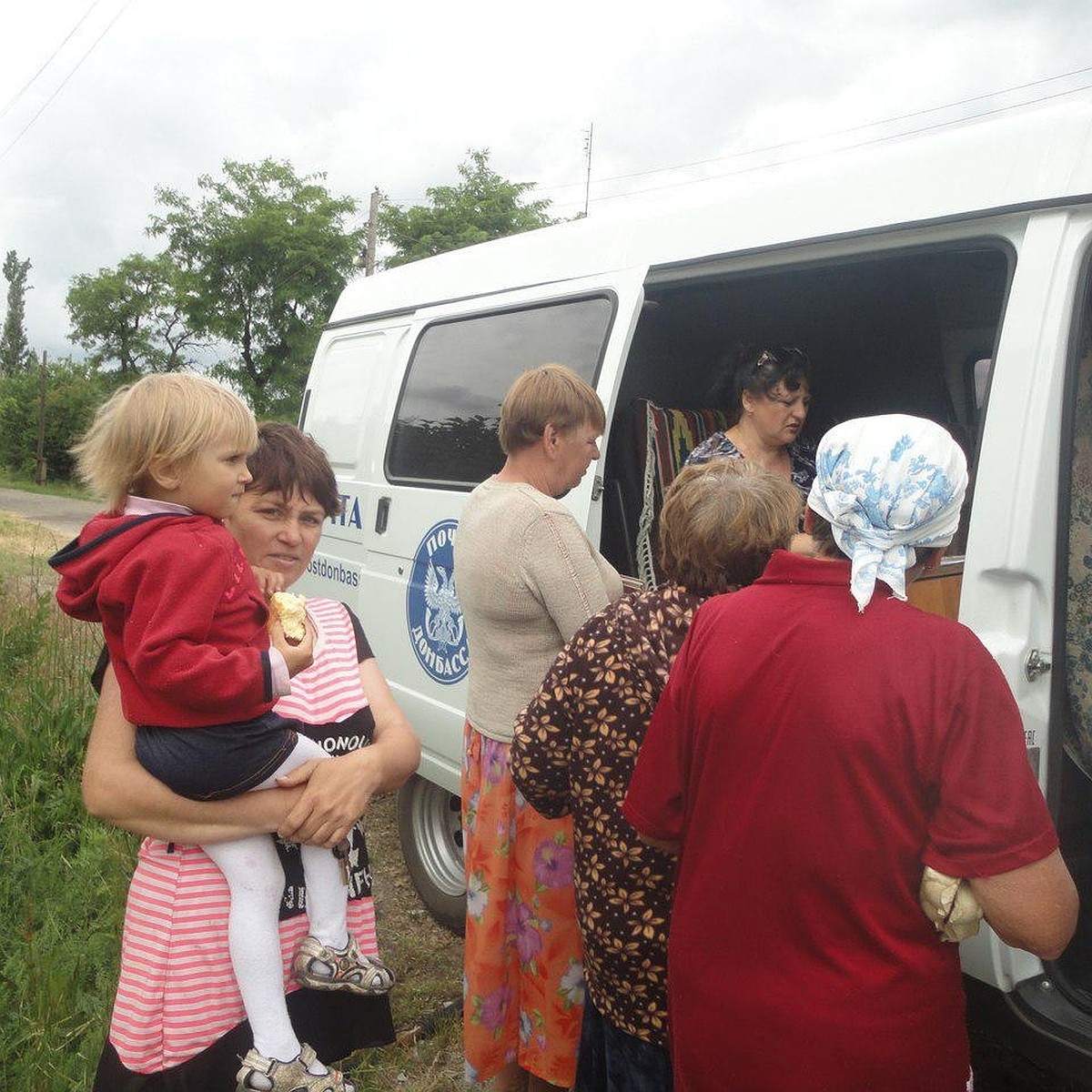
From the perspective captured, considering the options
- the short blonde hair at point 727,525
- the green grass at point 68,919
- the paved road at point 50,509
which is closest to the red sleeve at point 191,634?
the short blonde hair at point 727,525

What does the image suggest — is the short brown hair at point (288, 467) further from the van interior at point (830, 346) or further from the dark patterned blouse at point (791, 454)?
the dark patterned blouse at point (791, 454)

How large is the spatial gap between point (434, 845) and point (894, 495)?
9.11 feet

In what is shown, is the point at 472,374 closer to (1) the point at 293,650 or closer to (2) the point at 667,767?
(1) the point at 293,650

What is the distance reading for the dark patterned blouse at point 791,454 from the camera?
3.15 m

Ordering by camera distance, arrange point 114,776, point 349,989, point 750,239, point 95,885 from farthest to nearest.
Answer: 1. point 95,885
2. point 750,239
3. point 349,989
4. point 114,776

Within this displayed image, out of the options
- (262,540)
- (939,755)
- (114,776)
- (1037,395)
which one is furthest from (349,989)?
(1037,395)

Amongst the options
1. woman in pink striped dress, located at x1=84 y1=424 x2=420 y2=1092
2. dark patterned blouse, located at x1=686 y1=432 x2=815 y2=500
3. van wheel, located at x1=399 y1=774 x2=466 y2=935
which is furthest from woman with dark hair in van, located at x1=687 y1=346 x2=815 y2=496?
woman in pink striped dress, located at x1=84 y1=424 x2=420 y2=1092

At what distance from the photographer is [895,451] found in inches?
48.8

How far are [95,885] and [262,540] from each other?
208cm

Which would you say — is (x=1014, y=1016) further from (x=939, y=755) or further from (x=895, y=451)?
(x=895, y=451)

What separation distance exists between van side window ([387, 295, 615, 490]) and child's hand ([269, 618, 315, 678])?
1505 millimetres

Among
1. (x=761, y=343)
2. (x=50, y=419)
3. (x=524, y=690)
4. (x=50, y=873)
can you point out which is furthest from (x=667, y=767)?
(x=50, y=419)

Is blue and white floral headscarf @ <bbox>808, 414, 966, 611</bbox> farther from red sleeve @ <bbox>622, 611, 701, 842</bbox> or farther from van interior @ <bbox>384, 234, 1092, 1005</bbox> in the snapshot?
van interior @ <bbox>384, 234, 1092, 1005</bbox>

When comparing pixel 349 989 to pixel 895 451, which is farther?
pixel 349 989
